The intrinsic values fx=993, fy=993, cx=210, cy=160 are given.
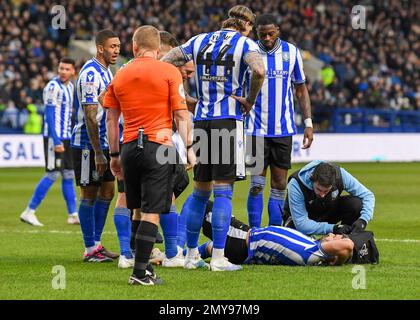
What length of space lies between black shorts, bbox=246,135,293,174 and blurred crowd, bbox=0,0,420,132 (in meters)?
16.9

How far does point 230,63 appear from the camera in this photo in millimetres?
8523

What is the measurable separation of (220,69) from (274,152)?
79.3 inches

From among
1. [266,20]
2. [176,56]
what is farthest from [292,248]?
[266,20]

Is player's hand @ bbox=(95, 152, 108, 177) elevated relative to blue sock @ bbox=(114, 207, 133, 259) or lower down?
elevated

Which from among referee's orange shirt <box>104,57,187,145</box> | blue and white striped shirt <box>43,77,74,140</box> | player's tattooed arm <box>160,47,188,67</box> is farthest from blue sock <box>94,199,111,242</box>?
blue and white striped shirt <box>43,77,74,140</box>

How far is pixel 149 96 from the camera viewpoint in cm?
755

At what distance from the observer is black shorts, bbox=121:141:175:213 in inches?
295

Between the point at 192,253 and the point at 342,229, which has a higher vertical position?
the point at 342,229

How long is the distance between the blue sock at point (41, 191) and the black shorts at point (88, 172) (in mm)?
4319

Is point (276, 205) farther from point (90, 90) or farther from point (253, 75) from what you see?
point (90, 90)

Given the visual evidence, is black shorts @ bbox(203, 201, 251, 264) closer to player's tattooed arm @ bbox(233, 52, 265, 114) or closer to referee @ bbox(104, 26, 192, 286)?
player's tattooed arm @ bbox(233, 52, 265, 114)

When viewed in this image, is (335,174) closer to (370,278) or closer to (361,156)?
(370,278)

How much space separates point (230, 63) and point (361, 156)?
1835cm

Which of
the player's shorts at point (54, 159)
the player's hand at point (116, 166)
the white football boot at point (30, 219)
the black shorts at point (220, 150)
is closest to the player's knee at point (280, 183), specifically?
the black shorts at point (220, 150)
